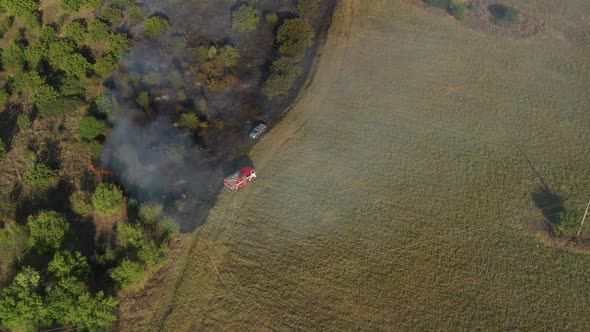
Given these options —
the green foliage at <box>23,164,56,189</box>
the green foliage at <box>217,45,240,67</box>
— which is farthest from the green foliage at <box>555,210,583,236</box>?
the green foliage at <box>23,164,56,189</box>

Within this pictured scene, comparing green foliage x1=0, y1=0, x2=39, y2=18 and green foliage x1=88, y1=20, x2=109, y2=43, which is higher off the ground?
green foliage x1=0, y1=0, x2=39, y2=18

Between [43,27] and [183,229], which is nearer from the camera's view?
[183,229]

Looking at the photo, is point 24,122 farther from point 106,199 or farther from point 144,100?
point 106,199

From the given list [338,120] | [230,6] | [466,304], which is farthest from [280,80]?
[466,304]

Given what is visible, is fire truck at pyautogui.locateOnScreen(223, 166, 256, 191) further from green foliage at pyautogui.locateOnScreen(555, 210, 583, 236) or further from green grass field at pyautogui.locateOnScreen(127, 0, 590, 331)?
green foliage at pyautogui.locateOnScreen(555, 210, 583, 236)

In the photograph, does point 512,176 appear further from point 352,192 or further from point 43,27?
point 43,27

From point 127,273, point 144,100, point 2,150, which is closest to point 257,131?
point 144,100
